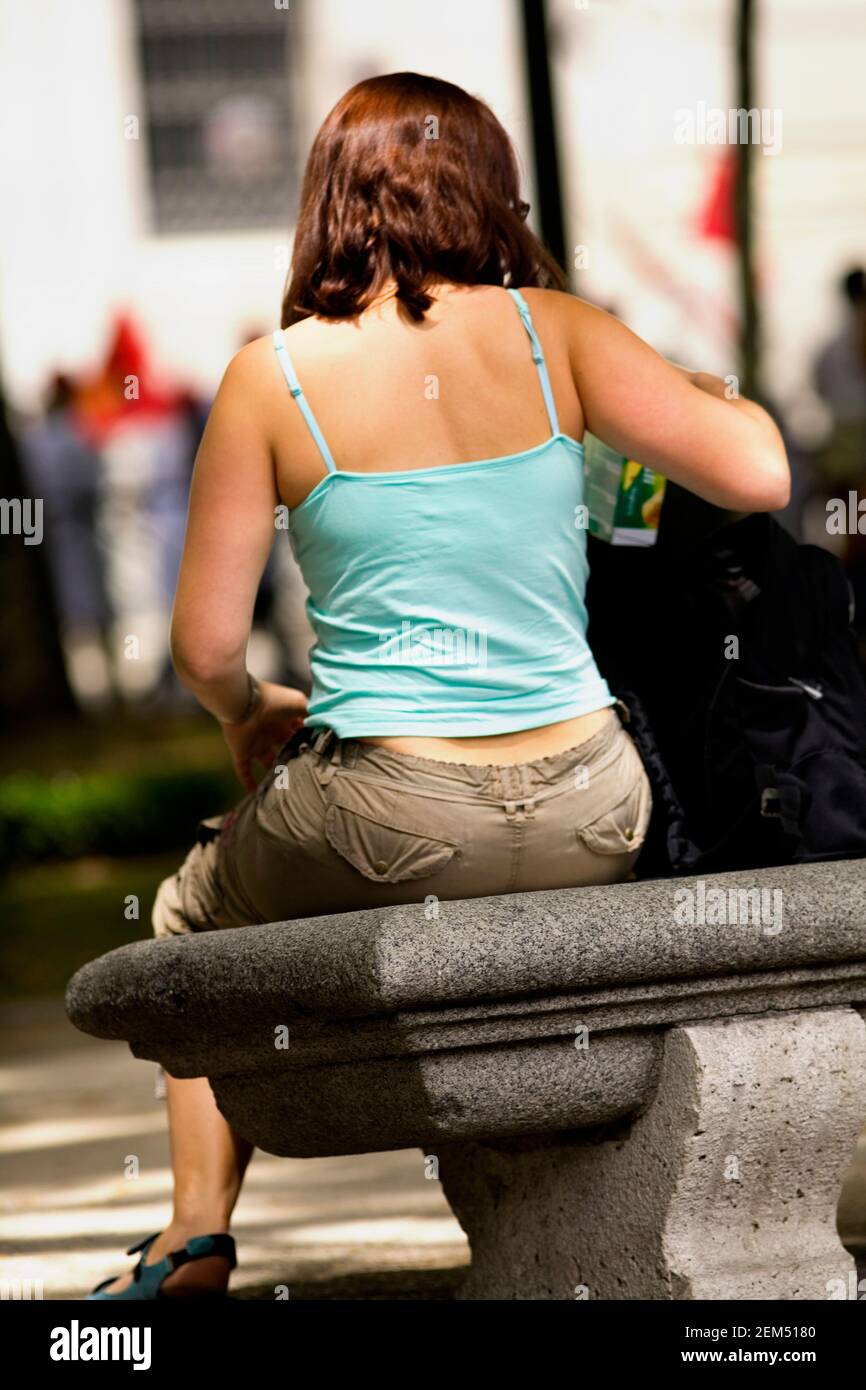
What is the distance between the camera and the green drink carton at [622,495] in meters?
3.39

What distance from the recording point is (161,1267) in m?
3.43

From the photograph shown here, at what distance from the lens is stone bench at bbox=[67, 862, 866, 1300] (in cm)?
283

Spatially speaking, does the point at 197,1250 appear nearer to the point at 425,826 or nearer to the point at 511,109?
the point at 425,826

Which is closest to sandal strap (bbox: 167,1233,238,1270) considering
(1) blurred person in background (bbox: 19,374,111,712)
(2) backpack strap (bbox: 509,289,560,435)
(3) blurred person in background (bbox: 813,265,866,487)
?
(2) backpack strap (bbox: 509,289,560,435)

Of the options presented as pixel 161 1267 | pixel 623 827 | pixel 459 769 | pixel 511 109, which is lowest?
pixel 161 1267

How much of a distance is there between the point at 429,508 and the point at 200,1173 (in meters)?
1.19

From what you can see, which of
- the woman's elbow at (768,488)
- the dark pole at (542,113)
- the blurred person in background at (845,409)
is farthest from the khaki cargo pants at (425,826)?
the blurred person in background at (845,409)

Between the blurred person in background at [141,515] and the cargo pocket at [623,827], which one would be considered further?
the blurred person in background at [141,515]

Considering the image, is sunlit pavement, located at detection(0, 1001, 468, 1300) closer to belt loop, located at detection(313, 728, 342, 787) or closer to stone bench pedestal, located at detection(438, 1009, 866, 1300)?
stone bench pedestal, located at detection(438, 1009, 866, 1300)

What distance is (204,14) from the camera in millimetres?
19359

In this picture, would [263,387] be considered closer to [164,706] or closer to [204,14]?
[164,706]

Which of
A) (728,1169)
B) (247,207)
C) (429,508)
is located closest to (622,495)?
(429,508)

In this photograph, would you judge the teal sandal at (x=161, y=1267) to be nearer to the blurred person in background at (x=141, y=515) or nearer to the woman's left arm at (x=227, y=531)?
the woman's left arm at (x=227, y=531)

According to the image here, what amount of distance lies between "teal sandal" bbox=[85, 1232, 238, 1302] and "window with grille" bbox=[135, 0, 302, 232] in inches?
658
